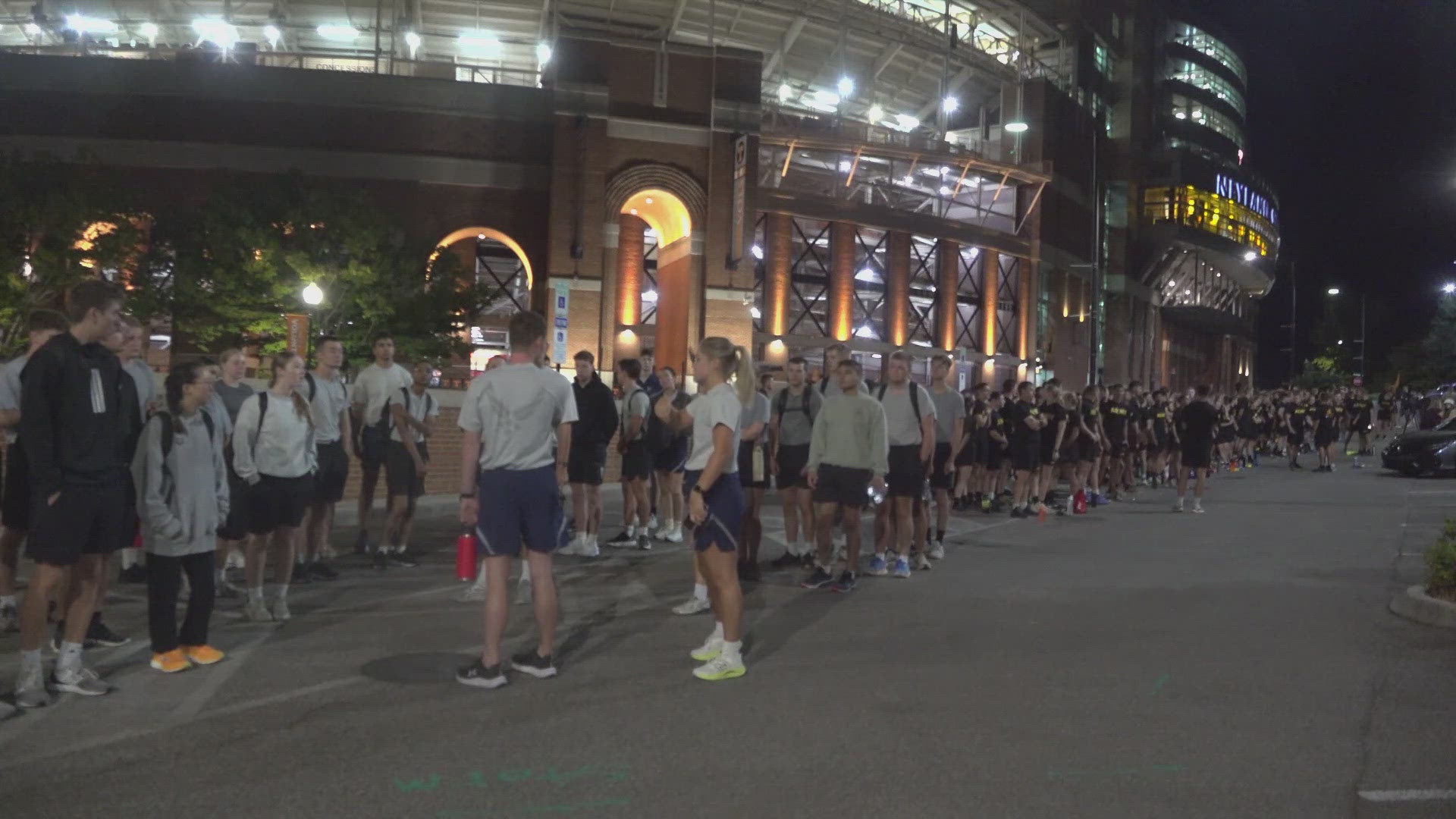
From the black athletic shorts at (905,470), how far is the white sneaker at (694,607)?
2.40 meters

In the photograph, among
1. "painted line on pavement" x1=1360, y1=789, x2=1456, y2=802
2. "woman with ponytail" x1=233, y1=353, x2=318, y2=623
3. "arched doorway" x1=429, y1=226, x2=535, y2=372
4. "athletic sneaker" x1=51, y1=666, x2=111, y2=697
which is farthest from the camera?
"arched doorway" x1=429, y1=226, x2=535, y2=372

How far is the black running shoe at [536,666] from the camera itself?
21.7ft

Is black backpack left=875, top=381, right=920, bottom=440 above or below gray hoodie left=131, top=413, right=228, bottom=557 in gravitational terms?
above

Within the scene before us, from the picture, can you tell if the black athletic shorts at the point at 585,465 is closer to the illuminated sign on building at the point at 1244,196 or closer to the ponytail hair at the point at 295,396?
the ponytail hair at the point at 295,396

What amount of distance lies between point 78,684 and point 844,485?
5436mm

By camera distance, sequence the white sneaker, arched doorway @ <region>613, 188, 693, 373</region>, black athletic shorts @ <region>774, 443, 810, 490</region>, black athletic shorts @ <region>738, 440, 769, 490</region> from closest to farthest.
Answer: the white sneaker, black athletic shorts @ <region>738, 440, 769, 490</region>, black athletic shorts @ <region>774, 443, 810, 490</region>, arched doorway @ <region>613, 188, 693, 373</region>

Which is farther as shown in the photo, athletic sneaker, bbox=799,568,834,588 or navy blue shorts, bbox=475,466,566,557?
athletic sneaker, bbox=799,568,834,588

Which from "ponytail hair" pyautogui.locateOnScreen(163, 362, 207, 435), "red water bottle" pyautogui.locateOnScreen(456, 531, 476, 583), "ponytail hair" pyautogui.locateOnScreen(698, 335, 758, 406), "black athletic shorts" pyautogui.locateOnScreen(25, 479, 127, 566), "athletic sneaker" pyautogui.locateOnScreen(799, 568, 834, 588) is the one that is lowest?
"athletic sneaker" pyautogui.locateOnScreen(799, 568, 834, 588)

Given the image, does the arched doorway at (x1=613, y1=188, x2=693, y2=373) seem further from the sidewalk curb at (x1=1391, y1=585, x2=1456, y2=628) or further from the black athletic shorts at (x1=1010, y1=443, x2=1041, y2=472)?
the sidewalk curb at (x1=1391, y1=585, x2=1456, y2=628)

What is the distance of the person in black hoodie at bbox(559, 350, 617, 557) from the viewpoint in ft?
38.0

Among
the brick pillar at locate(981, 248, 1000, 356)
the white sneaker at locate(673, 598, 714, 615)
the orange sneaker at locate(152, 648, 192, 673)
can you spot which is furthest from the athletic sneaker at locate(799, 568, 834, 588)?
the brick pillar at locate(981, 248, 1000, 356)

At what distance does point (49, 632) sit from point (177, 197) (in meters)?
29.4

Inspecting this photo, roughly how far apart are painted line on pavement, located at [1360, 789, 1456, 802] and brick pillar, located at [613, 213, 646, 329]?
32.7m


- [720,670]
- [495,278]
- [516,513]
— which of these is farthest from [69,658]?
[495,278]
